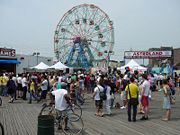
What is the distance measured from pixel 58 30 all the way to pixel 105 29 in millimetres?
6377

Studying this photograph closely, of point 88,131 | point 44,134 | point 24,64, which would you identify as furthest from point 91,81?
point 24,64

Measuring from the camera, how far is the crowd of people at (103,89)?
12.4 m

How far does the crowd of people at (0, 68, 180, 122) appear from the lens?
12406mm

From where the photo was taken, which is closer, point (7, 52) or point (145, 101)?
point (145, 101)

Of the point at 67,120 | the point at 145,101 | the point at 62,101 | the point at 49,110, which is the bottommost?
the point at 67,120

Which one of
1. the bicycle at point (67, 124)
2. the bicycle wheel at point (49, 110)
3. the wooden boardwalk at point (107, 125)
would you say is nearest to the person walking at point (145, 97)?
the wooden boardwalk at point (107, 125)

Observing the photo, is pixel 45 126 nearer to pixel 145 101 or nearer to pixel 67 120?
pixel 67 120

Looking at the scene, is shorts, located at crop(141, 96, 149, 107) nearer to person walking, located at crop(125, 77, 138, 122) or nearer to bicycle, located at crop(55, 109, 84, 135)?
person walking, located at crop(125, 77, 138, 122)

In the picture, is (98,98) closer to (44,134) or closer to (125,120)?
(125,120)

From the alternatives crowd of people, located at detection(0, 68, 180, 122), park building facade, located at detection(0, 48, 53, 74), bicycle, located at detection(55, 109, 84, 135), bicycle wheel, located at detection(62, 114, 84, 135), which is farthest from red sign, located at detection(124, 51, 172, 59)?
bicycle, located at detection(55, 109, 84, 135)

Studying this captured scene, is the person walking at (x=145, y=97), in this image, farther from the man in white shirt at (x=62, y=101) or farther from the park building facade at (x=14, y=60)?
the park building facade at (x=14, y=60)

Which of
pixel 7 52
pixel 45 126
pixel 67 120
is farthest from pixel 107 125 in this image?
pixel 7 52

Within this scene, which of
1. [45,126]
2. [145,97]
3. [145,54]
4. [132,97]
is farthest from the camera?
[145,54]

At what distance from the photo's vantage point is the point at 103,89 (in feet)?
45.0
